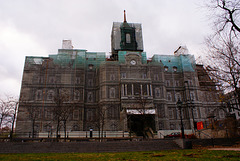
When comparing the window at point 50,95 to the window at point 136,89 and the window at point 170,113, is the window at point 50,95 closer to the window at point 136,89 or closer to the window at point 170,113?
the window at point 136,89

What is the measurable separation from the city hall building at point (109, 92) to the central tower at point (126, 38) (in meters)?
5.95

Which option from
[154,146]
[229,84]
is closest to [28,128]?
[154,146]

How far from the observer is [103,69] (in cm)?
4194

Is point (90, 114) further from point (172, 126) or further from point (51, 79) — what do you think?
point (172, 126)

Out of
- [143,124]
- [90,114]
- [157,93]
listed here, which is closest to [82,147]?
[143,124]

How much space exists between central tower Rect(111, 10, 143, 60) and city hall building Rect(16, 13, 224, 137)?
19.5ft

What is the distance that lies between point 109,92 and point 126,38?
18397 mm

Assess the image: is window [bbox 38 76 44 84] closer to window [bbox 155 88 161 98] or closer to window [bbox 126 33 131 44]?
window [bbox 126 33 131 44]

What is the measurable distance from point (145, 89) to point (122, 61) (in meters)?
9.02

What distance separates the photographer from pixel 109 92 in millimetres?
40094

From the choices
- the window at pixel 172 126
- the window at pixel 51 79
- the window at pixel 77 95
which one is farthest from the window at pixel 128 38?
the window at pixel 172 126

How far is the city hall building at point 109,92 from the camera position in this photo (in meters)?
37.1

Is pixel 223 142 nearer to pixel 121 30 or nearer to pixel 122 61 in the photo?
pixel 122 61

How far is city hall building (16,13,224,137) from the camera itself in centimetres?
3709
